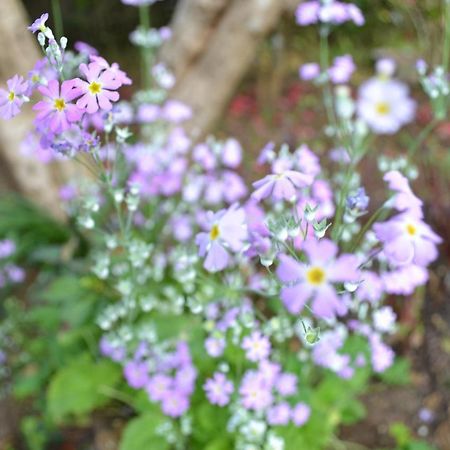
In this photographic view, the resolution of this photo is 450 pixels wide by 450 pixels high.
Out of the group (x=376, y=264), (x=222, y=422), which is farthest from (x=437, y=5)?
(x=222, y=422)

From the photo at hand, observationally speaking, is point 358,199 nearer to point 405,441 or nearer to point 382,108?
point 382,108

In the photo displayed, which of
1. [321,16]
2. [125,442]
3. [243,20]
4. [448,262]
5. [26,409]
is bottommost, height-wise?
[26,409]

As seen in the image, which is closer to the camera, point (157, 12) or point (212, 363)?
point (212, 363)

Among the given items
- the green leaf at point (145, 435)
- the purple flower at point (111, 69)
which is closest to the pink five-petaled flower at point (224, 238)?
the purple flower at point (111, 69)

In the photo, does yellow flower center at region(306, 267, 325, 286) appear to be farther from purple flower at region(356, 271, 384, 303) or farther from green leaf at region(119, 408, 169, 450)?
green leaf at region(119, 408, 169, 450)

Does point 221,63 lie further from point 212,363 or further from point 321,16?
point 212,363

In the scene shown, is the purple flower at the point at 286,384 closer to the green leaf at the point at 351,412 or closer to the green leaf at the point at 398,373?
the green leaf at the point at 351,412
